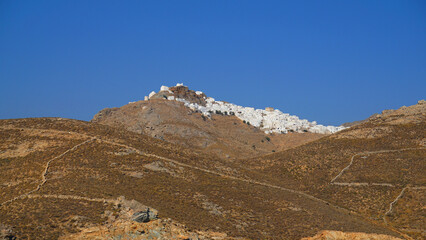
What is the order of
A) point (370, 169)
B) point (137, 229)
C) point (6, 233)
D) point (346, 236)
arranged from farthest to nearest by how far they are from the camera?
point (370, 169)
point (346, 236)
point (137, 229)
point (6, 233)

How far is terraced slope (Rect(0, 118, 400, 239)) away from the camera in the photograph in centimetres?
3200

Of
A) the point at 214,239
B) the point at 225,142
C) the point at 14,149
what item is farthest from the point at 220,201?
the point at 225,142

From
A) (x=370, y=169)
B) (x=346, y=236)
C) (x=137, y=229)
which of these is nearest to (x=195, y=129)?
(x=370, y=169)

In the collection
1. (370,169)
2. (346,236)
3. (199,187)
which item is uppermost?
(370,169)

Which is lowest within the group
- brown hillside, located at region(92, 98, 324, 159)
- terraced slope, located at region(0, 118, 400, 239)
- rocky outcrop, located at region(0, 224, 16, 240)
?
rocky outcrop, located at region(0, 224, 16, 240)

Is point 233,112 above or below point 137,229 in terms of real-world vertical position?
above

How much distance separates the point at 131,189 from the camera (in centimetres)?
3919

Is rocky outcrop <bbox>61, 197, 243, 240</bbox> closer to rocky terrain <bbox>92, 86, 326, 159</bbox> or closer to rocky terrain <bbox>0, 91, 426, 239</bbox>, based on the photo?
rocky terrain <bbox>0, 91, 426, 239</bbox>

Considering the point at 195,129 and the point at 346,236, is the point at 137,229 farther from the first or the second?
the point at 195,129

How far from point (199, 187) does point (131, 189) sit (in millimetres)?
8007

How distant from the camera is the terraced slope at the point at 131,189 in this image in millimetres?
32000

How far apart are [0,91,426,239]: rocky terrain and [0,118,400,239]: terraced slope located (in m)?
0.12

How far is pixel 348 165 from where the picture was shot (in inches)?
2382

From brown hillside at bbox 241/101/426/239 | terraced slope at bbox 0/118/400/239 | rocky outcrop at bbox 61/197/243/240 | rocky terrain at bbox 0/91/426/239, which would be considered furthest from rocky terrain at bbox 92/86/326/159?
rocky outcrop at bbox 61/197/243/240
